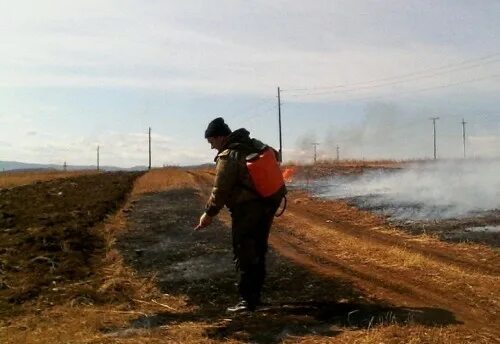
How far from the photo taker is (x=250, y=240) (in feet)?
20.9

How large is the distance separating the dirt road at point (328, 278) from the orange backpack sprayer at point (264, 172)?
139cm

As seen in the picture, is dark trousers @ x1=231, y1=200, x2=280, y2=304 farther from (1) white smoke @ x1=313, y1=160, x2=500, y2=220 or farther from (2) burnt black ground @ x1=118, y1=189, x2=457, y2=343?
(1) white smoke @ x1=313, y1=160, x2=500, y2=220

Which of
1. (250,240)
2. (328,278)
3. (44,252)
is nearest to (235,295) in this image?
(250,240)

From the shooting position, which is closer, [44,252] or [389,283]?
[389,283]

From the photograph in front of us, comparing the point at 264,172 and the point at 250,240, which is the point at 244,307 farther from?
the point at 264,172

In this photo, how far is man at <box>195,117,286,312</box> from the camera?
629cm

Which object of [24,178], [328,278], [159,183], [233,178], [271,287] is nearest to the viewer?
[233,178]

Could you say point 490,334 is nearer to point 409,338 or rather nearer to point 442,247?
point 409,338

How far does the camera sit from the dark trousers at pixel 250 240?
636 centimetres

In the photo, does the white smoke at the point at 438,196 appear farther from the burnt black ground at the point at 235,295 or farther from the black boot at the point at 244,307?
the black boot at the point at 244,307

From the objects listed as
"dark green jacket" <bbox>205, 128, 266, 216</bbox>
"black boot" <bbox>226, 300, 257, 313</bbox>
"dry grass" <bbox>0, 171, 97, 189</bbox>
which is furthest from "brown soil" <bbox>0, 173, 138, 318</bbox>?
"dry grass" <bbox>0, 171, 97, 189</bbox>

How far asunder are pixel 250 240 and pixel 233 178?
29.2 inches

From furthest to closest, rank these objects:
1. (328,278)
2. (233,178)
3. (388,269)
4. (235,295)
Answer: (388,269) < (328,278) < (235,295) < (233,178)

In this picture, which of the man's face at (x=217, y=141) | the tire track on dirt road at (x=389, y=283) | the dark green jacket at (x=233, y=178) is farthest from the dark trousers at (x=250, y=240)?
the tire track on dirt road at (x=389, y=283)
